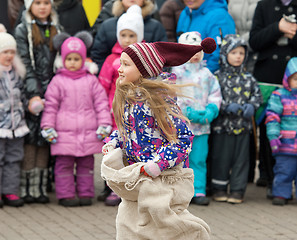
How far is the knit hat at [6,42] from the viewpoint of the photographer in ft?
25.4

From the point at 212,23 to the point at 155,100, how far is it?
11.9 feet

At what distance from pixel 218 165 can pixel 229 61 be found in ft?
3.90

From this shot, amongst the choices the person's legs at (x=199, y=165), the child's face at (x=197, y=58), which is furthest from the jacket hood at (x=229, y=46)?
the person's legs at (x=199, y=165)

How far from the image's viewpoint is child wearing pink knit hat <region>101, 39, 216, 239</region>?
4.92 metres

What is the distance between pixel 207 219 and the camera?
7516 millimetres

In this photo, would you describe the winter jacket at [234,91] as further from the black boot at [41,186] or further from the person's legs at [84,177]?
the black boot at [41,186]

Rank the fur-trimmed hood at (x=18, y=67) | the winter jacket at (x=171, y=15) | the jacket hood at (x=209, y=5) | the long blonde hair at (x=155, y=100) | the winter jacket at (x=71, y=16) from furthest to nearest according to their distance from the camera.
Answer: the winter jacket at (x=171, y=15) → the winter jacket at (x=71, y=16) → the jacket hood at (x=209, y=5) → the fur-trimmed hood at (x=18, y=67) → the long blonde hair at (x=155, y=100)

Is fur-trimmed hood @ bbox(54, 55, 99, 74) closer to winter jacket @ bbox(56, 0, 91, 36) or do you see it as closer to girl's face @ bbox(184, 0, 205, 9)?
winter jacket @ bbox(56, 0, 91, 36)

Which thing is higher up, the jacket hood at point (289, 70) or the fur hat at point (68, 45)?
the fur hat at point (68, 45)

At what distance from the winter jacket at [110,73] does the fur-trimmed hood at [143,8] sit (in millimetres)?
484

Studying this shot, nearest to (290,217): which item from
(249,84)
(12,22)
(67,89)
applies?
(249,84)

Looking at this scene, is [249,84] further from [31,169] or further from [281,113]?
[31,169]

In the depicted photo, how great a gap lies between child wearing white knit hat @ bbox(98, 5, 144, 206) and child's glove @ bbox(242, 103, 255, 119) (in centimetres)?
138

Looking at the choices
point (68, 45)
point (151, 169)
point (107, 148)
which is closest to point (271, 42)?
point (68, 45)
